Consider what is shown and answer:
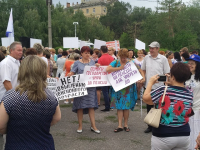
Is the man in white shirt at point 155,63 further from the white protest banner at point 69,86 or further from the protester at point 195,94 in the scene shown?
the protester at point 195,94

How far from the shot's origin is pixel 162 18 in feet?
157

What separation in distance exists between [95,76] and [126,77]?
0.71 meters

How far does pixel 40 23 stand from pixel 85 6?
66.7 m

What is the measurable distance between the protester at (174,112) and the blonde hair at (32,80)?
1.29 metres

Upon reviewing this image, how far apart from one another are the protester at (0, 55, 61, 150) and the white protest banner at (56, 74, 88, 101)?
3297 mm

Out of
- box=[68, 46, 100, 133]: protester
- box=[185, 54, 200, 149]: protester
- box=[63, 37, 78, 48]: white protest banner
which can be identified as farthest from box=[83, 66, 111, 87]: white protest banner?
box=[63, 37, 78, 48]: white protest banner

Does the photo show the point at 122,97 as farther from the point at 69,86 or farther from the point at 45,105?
the point at 45,105

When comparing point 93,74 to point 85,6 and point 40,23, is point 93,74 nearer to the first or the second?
point 40,23

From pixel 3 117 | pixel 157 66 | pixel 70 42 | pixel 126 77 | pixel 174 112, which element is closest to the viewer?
pixel 3 117

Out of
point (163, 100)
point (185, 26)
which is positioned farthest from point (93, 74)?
point (185, 26)

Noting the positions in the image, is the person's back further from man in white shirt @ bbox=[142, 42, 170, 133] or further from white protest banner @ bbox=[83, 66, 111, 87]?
man in white shirt @ bbox=[142, 42, 170, 133]

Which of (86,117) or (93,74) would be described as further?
(86,117)

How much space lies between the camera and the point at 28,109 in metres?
2.37

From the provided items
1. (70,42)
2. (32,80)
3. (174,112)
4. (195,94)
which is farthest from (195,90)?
(70,42)
